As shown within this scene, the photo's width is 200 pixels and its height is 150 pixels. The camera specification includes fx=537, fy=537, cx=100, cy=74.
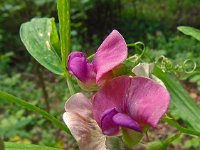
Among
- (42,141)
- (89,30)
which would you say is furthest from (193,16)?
(42,141)

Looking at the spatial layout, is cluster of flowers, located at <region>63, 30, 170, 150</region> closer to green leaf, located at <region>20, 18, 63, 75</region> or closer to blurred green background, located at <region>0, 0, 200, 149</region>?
green leaf, located at <region>20, 18, 63, 75</region>

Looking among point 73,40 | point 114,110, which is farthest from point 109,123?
point 73,40

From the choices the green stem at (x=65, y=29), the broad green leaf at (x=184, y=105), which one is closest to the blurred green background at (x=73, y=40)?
the broad green leaf at (x=184, y=105)

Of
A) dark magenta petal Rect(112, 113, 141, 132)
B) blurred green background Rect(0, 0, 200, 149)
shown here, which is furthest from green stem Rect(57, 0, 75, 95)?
blurred green background Rect(0, 0, 200, 149)

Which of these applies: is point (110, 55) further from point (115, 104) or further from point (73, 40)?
point (73, 40)

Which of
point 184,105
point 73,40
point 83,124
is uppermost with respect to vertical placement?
point 83,124

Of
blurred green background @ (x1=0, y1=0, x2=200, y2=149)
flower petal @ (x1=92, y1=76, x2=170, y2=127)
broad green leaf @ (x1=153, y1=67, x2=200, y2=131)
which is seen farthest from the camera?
blurred green background @ (x1=0, y1=0, x2=200, y2=149)

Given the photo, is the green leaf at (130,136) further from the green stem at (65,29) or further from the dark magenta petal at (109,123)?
the green stem at (65,29)
